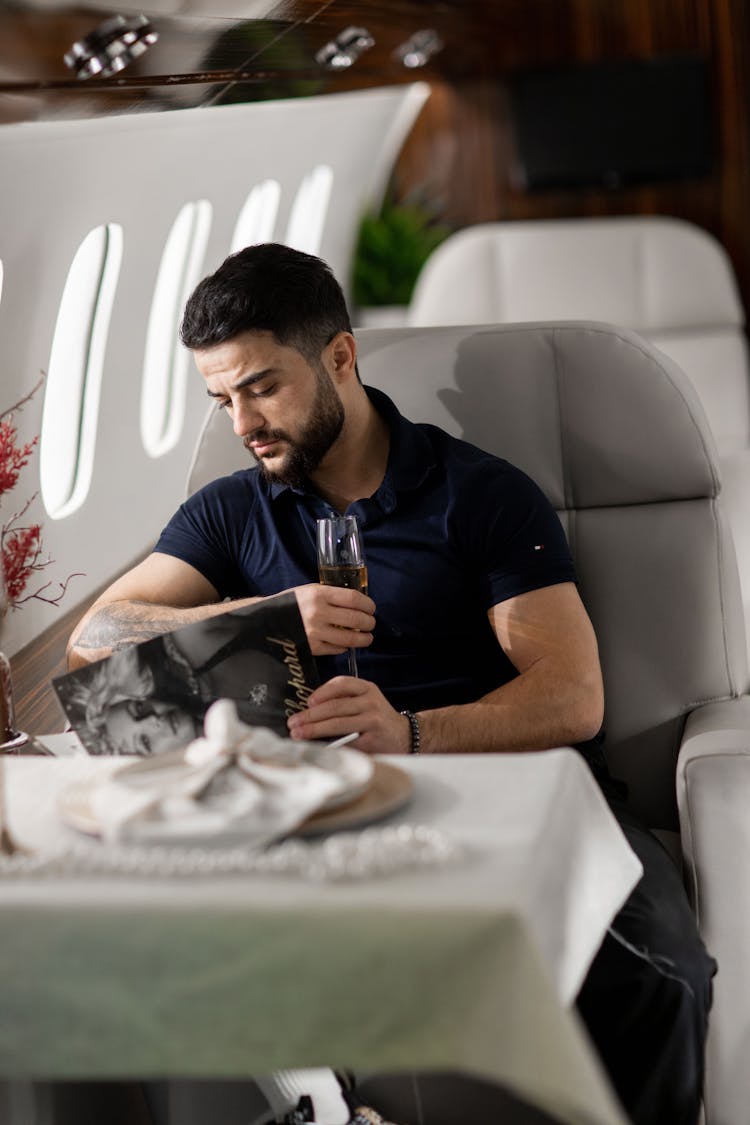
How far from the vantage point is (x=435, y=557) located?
2.26 m

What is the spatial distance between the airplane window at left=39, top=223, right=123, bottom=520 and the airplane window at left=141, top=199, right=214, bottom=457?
1.60ft

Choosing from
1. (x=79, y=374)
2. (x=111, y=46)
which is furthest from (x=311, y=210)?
(x=111, y=46)

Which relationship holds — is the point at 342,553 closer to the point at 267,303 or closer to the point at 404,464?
the point at 404,464

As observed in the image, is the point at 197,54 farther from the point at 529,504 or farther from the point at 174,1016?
the point at 174,1016

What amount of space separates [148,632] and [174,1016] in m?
1.02

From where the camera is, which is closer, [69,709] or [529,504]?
[69,709]

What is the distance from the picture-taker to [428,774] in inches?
58.8

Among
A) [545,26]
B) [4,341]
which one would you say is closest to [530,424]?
[4,341]

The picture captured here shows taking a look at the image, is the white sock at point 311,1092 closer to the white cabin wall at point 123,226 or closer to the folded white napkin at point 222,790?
the folded white napkin at point 222,790

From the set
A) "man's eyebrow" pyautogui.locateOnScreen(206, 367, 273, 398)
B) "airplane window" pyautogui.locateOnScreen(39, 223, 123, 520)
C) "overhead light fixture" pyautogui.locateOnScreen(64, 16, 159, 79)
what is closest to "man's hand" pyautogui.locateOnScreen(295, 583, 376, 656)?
"man's eyebrow" pyautogui.locateOnScreen(206, 367, 273, 398)

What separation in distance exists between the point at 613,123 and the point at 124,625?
5734 millimetres

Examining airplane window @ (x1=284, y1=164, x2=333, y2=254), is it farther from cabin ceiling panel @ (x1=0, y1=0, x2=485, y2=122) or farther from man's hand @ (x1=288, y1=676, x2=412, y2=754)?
man's hand @ (x1=288, y1=676, x2=412, y2=754)

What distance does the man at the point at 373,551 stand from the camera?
2080mm

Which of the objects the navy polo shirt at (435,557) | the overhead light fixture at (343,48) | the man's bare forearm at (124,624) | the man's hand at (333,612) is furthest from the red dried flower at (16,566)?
the overhead light fixture at (343,48)
